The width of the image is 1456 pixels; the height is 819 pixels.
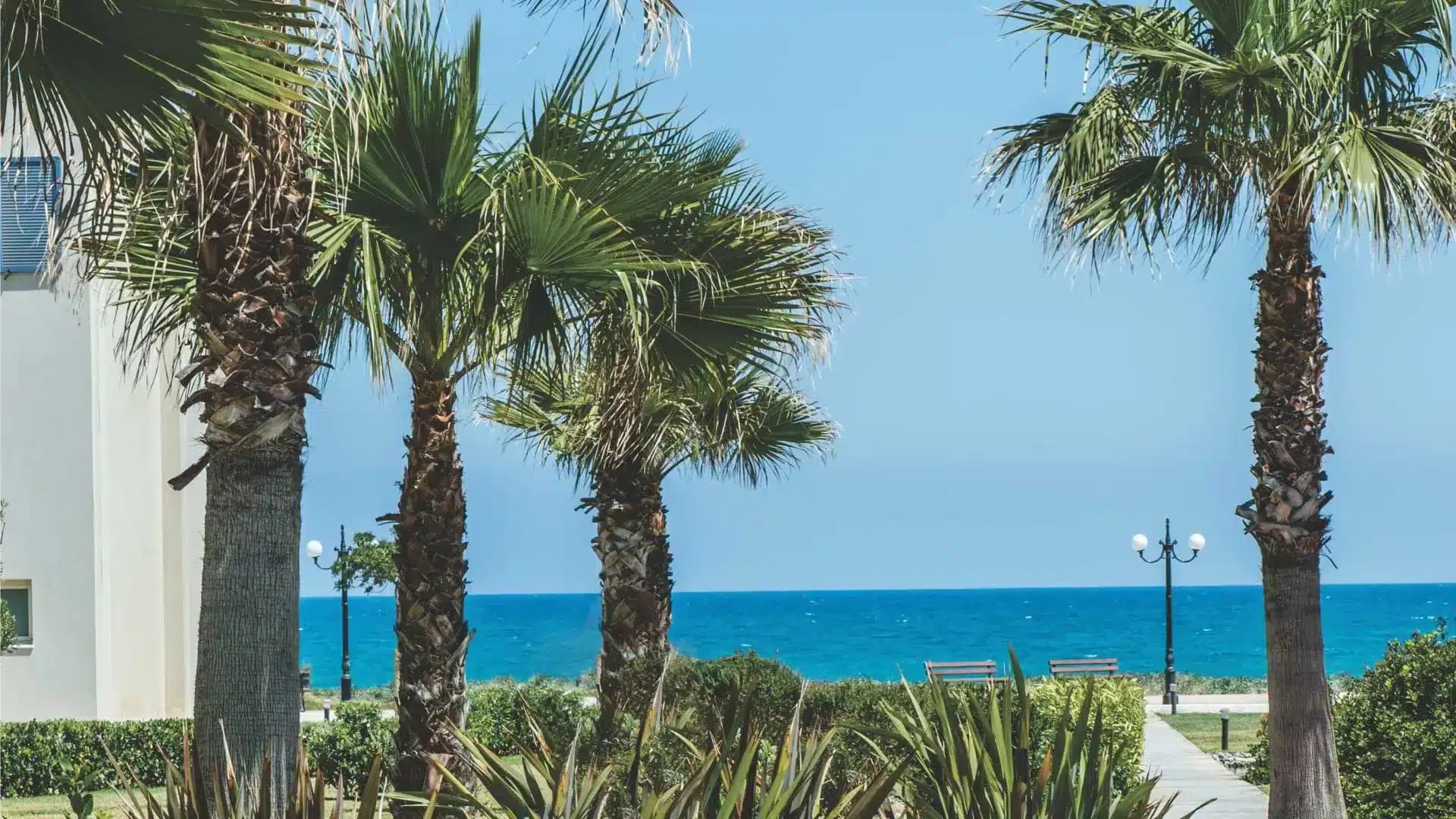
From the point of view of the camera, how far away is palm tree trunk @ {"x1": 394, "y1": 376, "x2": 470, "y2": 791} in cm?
941

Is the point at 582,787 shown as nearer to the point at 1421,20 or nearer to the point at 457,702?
the point at 457,702

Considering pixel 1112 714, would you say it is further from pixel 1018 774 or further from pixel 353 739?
pixel 353 739

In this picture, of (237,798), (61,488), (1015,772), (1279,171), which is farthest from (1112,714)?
(61,488)

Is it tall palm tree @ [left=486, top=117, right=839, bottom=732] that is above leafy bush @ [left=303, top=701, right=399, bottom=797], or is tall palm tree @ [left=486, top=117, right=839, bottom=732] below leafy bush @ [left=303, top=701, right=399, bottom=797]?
above

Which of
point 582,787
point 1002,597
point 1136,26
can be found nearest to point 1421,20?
point 1136,26

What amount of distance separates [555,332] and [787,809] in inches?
210

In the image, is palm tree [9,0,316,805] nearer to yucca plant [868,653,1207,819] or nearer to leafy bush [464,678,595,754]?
yucca plant [868,653,1207,819]

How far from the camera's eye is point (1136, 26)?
10.3m

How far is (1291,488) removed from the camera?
1052 centimetres

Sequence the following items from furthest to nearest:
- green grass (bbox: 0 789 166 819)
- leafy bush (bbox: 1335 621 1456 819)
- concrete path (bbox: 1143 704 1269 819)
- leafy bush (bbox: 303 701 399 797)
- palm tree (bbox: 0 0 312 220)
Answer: leafy bush (bbox: 303 701 399 797) → green grass (bbox: 0 789 166 819) → concrete path (bbox: 1143 704 1269 819) → leafy bush (bbox: 1335 621 1456 819) → palm tree (bbox: 0 0 312 220)

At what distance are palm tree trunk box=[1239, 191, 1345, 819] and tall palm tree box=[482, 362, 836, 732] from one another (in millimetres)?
5646

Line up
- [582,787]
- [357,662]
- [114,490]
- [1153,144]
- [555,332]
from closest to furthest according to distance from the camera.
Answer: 1. [582,787]
2. [555,332]
3. [1153,144]
4. [114,490]
5. [357,662]

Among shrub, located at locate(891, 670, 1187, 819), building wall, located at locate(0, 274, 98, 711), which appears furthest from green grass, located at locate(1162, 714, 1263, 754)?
building wall, located at locate(0, 274, 98, 711)

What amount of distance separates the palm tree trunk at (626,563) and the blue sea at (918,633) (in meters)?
32.3
